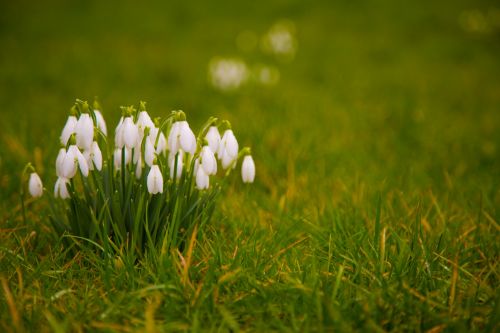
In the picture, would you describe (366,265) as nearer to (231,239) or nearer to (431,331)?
(431,331)

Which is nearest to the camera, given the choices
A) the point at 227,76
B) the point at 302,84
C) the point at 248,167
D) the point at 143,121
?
the point at 143,121

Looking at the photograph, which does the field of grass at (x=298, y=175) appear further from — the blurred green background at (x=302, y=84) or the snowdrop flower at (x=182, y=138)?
the snowdrop flower at (x=182, y=138)

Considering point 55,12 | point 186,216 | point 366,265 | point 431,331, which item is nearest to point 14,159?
point 186,216

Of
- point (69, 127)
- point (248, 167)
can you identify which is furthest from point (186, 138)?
point (69, 127)

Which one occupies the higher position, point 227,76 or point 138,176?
point 227,76

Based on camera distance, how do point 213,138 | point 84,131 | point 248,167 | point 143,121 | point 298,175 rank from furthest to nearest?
point 298,175 < point 248,167 < point 213,138 < point 143,121 < point 84,131

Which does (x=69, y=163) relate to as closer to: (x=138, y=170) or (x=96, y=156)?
(x=96, y=156)
